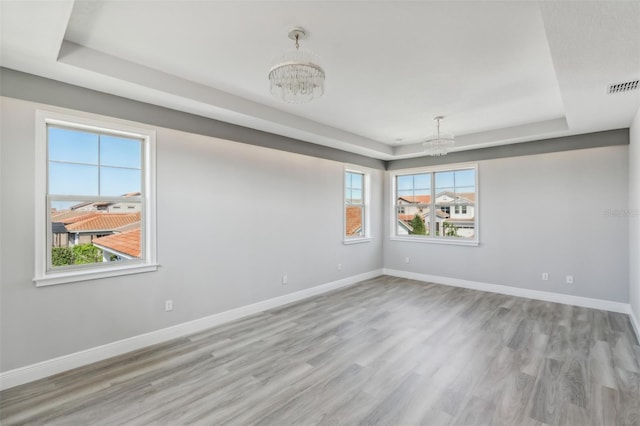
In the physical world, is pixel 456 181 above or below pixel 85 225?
above

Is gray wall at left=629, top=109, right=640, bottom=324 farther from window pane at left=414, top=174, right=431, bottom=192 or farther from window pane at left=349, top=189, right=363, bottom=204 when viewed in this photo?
window pane at left=349, top=189, right=363, bottom=204

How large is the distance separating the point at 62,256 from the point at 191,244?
118cm

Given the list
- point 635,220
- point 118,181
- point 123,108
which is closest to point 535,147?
point 635,220

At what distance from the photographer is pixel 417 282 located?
6.16 metres

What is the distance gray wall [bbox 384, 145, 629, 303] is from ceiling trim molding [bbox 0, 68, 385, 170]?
11.9 ft

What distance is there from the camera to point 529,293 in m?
5.08

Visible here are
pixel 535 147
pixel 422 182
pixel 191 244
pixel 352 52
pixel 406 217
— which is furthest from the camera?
pixel 406 217

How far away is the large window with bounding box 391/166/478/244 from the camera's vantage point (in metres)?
5.85

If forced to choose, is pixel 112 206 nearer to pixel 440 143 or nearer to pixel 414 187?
pixel 440 143

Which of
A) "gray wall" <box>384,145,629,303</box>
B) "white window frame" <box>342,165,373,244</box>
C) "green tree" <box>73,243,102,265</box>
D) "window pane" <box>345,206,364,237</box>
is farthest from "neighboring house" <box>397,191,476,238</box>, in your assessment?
"green tree" <box>73,243,102,265</box>

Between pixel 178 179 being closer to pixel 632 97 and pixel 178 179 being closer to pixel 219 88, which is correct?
pixel 219 88

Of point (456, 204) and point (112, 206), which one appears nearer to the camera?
point (112, 206)

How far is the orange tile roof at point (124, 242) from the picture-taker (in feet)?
10.3

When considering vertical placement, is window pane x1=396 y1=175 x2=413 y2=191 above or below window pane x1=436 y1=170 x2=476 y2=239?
above
